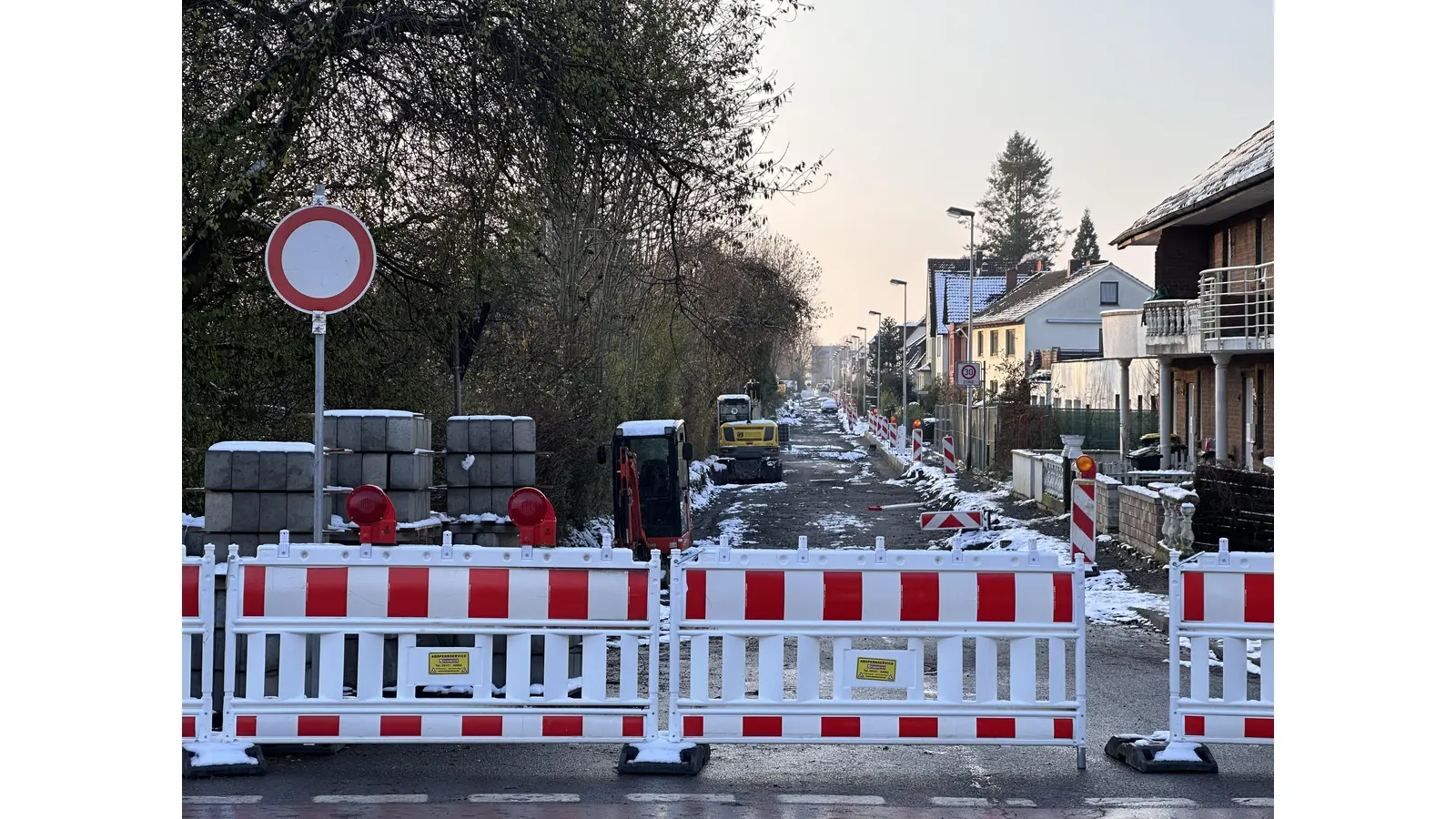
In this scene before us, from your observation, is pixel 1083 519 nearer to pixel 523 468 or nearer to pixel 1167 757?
pixel 523 468

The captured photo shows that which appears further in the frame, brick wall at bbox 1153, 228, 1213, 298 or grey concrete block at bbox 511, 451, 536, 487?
brick wall at bbox 1153, 228, 1213, 298

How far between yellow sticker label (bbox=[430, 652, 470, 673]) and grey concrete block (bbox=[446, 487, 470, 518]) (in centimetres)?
577

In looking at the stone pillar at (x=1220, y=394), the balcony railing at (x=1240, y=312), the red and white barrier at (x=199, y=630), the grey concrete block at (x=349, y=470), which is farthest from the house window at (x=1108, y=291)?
the red and white barrier at (x=199, y=630)

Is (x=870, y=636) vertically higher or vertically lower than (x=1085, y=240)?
lower

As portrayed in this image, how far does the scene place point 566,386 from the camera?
22.2 metres

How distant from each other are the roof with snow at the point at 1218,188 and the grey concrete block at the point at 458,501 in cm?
1647

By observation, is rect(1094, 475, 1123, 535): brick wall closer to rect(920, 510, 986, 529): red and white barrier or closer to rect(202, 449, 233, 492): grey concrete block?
rect(920, 510, 986, 529): red and white barrier

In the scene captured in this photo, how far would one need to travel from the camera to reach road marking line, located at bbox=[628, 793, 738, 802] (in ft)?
21.2

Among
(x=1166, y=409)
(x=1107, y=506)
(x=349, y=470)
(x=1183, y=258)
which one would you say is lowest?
(x=1107, y=506)

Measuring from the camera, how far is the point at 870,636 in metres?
7.09

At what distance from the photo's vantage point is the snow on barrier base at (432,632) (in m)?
6.98

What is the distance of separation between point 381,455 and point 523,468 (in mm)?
2916

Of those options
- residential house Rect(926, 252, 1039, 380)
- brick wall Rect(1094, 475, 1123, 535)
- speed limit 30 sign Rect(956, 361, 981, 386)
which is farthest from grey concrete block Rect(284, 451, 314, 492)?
residential house Rect(926, 252, 1039, 380)

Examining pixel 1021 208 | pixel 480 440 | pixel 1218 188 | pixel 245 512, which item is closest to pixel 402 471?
pixel 245 512
